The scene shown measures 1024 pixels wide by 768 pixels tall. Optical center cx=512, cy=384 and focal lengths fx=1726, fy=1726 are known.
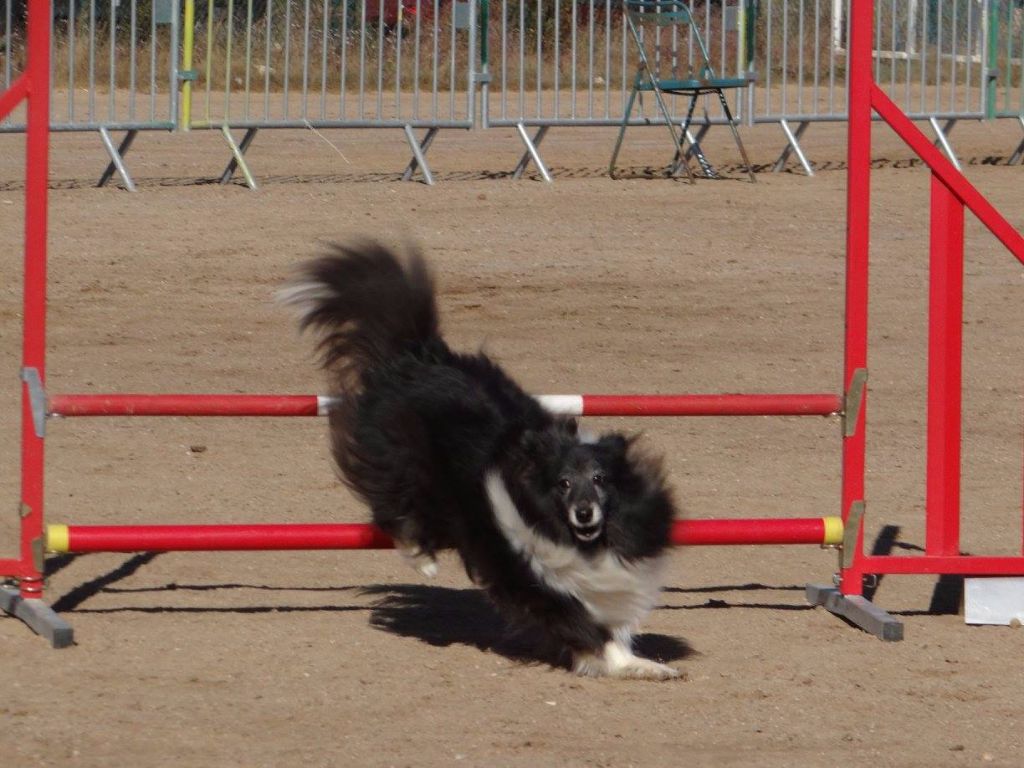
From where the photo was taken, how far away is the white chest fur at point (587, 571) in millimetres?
4816

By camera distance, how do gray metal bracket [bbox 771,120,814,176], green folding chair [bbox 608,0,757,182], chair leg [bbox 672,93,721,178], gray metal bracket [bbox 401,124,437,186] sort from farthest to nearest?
gray metal bracket [bbox 771,120,814,176]
chair leg [bbox 672,93,721,178]
green folding chair [bbox 608,0,757,182]
gray metal bracket [bbox 401,124,437,186]

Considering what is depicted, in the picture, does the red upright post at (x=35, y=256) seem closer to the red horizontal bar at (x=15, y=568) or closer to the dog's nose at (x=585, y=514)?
the red horizontal bar at (x=15, y=568)

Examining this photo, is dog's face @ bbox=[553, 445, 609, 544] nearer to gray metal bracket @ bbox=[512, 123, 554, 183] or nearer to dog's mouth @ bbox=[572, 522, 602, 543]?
dog's mouth @ bbox=[572, 522, 602, 543]

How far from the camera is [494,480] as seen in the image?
193 inches

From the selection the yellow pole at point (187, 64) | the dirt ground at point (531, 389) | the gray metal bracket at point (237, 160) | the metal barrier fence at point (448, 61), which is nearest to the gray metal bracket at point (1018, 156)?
the metal barrier fence at point (448, 61)

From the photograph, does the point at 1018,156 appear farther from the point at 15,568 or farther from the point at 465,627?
the point at 15,568

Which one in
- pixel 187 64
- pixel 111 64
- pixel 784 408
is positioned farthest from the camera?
pixel 187 64

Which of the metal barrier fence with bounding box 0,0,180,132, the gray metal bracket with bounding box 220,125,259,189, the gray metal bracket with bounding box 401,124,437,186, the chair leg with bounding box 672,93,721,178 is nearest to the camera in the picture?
the metal barrier fence with bounding box 0,0,180,132

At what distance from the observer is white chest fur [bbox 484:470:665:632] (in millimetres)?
4816

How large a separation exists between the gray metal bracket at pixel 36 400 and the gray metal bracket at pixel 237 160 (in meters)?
6.82

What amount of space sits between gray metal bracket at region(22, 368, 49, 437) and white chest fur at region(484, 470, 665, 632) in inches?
54.6

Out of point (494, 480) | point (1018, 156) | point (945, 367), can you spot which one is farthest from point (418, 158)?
point (494, 480)

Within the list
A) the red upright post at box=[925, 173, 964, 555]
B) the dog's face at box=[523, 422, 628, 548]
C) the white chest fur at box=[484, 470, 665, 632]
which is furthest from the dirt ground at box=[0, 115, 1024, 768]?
the dog's face at box=[523, 422, 628, 548]

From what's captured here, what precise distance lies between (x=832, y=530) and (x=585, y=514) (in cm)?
113
